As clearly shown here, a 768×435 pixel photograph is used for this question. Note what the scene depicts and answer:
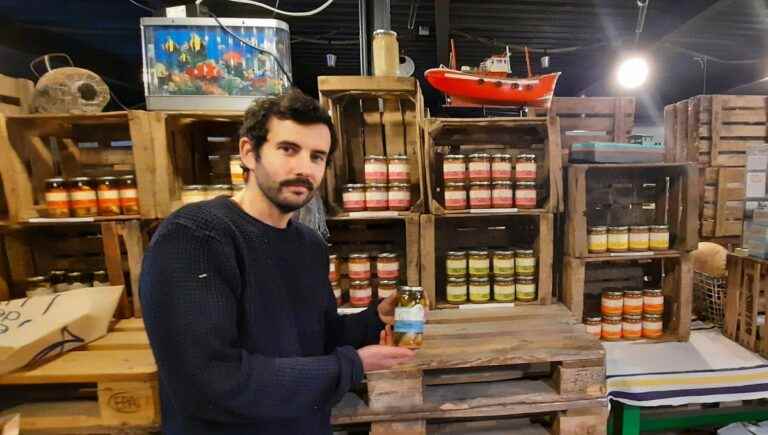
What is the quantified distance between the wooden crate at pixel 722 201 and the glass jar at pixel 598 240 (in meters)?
1.77

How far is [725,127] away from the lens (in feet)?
11.0

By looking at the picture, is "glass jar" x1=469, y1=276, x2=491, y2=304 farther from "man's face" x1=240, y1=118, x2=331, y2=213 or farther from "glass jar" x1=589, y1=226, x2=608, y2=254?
"man's face" x1=240, y1=118, x2=331, y2=213

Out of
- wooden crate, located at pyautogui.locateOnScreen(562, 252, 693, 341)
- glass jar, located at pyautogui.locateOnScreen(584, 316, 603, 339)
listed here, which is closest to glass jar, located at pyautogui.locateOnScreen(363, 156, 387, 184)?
wooden crate, located at pyautogui.locateOnScreen(562, 252, 693, 341)

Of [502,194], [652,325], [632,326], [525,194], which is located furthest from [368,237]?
[652,325]

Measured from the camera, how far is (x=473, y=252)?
7.64ft

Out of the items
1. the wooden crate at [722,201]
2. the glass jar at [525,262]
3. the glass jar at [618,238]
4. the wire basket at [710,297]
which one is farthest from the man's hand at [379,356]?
the wooden crate at [722,201]

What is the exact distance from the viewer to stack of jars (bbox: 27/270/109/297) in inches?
87.0

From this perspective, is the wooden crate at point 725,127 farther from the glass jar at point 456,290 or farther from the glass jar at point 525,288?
the glass jar at point 456,290

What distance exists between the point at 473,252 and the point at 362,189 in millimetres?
769

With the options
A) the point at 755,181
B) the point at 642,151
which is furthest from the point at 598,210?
the point at 755,181

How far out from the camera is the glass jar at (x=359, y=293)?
228cm

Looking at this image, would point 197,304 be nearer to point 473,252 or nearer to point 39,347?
point 39,347

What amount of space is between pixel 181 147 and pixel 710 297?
3.79m

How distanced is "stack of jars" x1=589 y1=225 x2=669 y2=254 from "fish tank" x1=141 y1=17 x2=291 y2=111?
2090 mm
